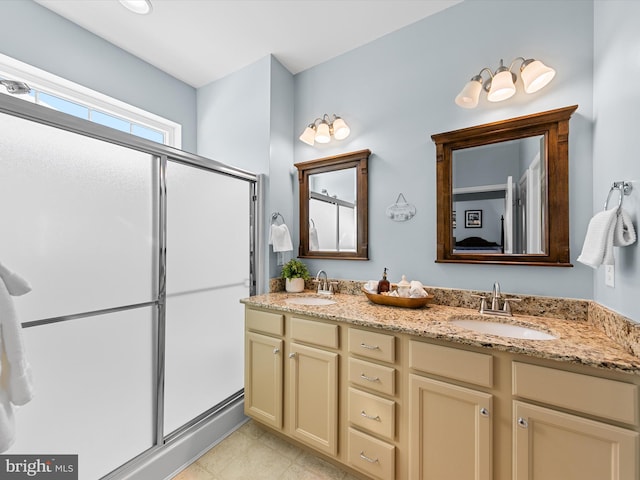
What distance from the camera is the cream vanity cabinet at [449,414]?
3.64 feet

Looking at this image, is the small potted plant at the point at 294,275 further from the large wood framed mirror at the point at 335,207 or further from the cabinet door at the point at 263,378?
the cabinet door at the point at 263,378

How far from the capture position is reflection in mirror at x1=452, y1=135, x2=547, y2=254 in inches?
60.1

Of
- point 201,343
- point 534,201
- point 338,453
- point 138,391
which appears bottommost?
point 338,453

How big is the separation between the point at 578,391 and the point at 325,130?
2023 mm

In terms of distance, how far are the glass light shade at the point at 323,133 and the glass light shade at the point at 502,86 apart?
1.09 metres

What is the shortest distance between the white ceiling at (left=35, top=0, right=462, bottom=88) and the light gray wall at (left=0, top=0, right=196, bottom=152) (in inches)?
3.0

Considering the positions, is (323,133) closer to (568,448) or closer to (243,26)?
(243,26)

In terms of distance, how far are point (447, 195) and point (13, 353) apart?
2041 mm

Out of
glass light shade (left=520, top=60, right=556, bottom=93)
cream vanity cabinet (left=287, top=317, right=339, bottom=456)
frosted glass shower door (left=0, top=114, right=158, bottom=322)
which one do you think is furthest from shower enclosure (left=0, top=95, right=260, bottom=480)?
glass light shade (left=520, top=60, right=556, bottom=93)

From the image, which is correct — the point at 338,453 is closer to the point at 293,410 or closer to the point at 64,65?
the point at 293,410

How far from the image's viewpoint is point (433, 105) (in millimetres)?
1833

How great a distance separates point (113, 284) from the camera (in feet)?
4.56

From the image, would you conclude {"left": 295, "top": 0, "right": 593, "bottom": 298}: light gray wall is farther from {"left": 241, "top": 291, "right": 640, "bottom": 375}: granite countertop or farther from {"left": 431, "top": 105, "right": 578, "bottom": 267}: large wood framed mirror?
{"left": 241, "top": 291, "right": 640, "bottom": 375}: granite countertop

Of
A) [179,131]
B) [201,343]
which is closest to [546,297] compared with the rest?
[201,343]
